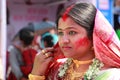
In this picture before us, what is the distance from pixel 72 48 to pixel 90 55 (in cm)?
14

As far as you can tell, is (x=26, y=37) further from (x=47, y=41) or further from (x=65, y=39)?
(x=65, y=39)

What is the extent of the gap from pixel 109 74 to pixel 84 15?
15.6 inches

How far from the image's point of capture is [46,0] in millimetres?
6094

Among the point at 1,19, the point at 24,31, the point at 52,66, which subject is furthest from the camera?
the point at 24,31

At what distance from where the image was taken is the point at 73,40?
2059mm

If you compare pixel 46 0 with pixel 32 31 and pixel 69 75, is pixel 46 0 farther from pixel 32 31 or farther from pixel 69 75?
pixel 69 75

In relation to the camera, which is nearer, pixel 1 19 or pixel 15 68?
pixel 1 19

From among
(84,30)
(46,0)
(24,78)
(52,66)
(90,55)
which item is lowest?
(24,78)

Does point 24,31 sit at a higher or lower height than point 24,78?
higher

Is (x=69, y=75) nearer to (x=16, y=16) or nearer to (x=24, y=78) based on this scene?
(x=24, y=78)

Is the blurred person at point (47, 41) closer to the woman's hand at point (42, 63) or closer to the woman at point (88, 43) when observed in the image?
the woman's hand at point (42, 63)

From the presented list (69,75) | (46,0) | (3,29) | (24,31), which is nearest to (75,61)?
(69,75)

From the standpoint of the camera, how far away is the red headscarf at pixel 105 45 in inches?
79.2

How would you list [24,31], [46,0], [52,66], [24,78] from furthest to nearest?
[46,0], [24,31], [24,78], [52,66]
